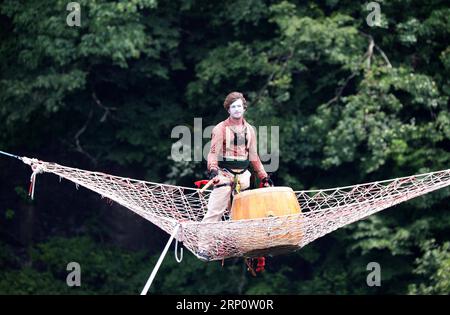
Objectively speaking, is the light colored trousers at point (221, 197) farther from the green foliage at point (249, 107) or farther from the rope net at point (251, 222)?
the green foliage at point (249, 107)

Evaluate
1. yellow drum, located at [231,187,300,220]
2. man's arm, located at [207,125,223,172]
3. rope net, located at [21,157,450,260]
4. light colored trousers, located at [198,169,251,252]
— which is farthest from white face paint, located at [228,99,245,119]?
rope net, located at [21,157,450,260]

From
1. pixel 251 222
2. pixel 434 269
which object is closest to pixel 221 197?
pixel 251 222

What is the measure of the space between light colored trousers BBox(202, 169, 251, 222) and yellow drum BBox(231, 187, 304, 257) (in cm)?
37

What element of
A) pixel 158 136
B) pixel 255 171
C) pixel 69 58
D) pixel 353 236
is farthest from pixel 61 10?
pixel 255 171

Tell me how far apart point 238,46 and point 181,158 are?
6.07ft

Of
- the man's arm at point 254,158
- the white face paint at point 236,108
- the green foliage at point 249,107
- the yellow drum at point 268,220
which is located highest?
the green foliage at point 249,107

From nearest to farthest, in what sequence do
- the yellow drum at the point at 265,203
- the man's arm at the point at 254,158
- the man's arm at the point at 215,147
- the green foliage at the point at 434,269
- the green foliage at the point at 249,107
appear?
the yellow drum at the point at 265,203 → the man's arm at the point at 215,147 → the man's arm at the point at 254,158 → the green foliage at the point at 434,269 → the green foliage at the point at 249,107

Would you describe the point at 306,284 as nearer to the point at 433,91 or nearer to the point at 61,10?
the point at 433,91

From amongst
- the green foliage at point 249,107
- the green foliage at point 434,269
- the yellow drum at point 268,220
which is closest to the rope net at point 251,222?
the yellow drum at point 268,220

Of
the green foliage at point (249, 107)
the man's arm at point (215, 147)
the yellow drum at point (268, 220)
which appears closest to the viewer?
the yellow drum at point (268, 220)

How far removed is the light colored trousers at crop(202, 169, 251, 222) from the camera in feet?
48.6

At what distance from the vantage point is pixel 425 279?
72.4 feet

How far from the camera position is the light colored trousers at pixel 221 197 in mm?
14828

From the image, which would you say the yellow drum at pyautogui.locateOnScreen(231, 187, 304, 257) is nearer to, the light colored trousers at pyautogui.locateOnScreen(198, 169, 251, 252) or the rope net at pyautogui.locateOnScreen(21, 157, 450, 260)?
the rope net at pyautogui.locateOnScreen(21, 157, 450, 260)
